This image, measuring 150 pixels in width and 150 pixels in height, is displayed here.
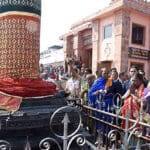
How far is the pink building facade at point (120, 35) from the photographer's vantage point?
51.7ft

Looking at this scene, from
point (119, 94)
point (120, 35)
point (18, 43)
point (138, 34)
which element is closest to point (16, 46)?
point (18, 43)

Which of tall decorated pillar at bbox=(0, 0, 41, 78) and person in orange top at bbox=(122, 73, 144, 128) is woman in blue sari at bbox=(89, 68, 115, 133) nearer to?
person in orange top at bbox=(122, 73, 144, 128)

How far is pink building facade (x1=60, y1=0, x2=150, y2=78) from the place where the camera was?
15.8 m

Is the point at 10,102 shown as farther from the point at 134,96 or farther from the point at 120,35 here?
the point at 120,35

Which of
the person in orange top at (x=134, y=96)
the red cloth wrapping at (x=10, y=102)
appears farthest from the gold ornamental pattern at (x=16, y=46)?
the person in orange top at (x=134, y=96)

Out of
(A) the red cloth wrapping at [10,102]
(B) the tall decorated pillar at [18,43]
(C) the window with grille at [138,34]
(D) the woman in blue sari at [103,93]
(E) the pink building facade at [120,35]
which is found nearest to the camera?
(A) the red cloth wrapping at [10,102]

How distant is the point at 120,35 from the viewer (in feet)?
51.8

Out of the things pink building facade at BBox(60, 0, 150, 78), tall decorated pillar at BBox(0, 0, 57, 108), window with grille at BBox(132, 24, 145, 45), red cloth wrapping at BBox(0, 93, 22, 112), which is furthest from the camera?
window with grille at BBox(132, 24, 145, 45)

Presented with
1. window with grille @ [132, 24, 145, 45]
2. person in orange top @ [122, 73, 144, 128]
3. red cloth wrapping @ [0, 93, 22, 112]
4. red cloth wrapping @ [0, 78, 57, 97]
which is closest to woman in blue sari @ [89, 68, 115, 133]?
person in orange top @ [122, 73, 144, 128]

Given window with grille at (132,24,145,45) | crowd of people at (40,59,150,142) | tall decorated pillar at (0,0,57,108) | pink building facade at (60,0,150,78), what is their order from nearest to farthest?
tall decorated pillar at (0,0,57,108) < crowd of people at (40,59,150,142) < pink building facade at (60,0,150,78) < window with grille at (132,24,145,45)

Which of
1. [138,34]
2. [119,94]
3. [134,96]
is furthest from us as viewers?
[138,34]

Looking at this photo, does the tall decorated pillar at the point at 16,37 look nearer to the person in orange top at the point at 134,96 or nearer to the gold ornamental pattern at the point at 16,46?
the gold ornamental pattern at the point at 16,46

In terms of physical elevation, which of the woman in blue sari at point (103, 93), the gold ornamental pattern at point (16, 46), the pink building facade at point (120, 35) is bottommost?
the woman in blue sari at point (103, 93)

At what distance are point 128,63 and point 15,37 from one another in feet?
44.0
